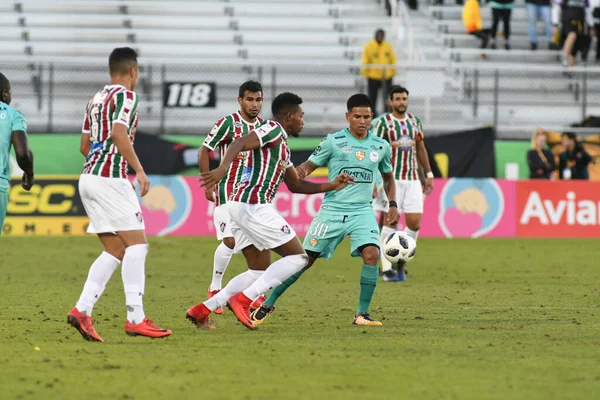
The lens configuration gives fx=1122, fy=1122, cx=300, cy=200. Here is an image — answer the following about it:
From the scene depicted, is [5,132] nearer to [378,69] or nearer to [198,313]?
[198,313]

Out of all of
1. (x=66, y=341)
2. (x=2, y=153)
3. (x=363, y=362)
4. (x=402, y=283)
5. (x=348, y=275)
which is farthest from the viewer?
(x=348, y=275)

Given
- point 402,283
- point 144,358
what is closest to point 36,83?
point 402,283

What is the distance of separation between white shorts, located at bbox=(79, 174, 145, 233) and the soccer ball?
4.02m

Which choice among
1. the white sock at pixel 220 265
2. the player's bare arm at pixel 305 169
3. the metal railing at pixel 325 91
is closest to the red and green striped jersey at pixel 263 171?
the player's bare arm at pixel 305 169

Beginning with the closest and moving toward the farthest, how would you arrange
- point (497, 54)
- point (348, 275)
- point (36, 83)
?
point (348, 275)
point (36, 83)
point (497, 54)

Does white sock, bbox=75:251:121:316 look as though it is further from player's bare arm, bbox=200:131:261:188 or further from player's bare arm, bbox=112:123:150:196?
player's bare arm, bbox=200:131:261:188

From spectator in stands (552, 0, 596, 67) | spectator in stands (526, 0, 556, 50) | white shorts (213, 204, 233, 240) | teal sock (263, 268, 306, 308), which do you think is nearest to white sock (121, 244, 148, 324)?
teal sock (263, 268, 306, 308)

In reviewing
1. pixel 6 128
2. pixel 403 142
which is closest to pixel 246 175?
pixel 6 128

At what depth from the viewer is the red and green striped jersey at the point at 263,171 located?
8500 mm

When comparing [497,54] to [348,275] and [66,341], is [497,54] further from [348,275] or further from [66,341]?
[66,341]

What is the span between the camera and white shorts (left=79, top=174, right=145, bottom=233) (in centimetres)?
762

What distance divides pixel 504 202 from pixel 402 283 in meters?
8.28

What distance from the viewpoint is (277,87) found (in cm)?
2330

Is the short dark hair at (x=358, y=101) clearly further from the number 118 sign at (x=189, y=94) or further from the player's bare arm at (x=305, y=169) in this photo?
the number 118 sign at (x=189, y=94)
